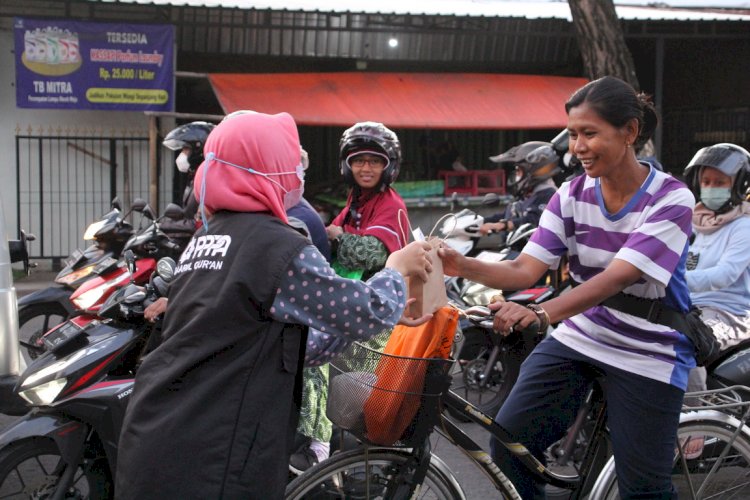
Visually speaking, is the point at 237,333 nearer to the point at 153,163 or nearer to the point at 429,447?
the point at 429,447

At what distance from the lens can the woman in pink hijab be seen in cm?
238

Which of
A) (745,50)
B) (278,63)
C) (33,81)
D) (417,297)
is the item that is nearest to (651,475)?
(417,297)

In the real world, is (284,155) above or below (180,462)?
above

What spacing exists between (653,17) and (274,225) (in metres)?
13.2

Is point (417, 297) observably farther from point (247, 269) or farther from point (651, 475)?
point (651, 475)

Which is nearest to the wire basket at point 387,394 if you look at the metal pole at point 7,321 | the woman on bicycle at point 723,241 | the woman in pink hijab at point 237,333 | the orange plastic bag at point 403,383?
the orange plastic bag at point 403,383

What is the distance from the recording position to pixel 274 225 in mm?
2471

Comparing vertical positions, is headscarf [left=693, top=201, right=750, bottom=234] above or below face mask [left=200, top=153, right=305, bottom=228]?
below

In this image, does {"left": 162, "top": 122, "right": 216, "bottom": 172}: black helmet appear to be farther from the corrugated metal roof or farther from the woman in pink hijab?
the corrugated metal roof

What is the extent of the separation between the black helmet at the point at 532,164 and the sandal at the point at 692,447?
12.5ft

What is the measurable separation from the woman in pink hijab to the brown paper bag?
25 centimetres

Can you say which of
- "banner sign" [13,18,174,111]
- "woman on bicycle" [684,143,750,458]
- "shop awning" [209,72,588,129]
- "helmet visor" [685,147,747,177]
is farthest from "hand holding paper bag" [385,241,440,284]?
"banner sign" [13,18,174,111]

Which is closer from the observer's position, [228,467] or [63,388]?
[228,467]

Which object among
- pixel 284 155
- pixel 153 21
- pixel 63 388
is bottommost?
pixel 63 388
